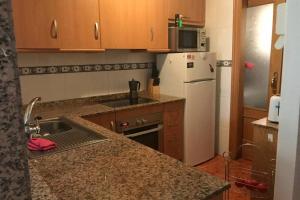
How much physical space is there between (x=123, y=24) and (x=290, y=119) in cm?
176

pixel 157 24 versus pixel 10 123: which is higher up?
pixel 157 24

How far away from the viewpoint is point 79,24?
220 cm

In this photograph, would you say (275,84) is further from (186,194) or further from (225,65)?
(186,194)

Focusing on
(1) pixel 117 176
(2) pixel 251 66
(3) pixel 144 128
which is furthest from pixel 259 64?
(1) pixel 117 176

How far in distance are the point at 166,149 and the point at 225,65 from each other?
4.31ft

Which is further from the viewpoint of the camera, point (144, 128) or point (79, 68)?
point (79, 68)

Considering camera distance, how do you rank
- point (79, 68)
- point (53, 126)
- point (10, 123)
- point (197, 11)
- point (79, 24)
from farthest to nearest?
point (197, 11), point (79, 68), point (79, 24), point (53, 126), point (10, 123)

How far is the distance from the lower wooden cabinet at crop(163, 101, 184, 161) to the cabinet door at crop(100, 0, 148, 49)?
0.75 m

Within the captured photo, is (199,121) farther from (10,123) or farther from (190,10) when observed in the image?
(10,123)

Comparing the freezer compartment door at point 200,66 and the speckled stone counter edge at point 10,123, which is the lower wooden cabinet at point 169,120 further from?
the speckled stone counter edge at point 10,123

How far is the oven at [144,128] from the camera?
2.36m

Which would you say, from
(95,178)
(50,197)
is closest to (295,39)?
(95,178)

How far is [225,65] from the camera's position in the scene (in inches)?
122

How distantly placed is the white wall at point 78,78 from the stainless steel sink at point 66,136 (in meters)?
0.65
